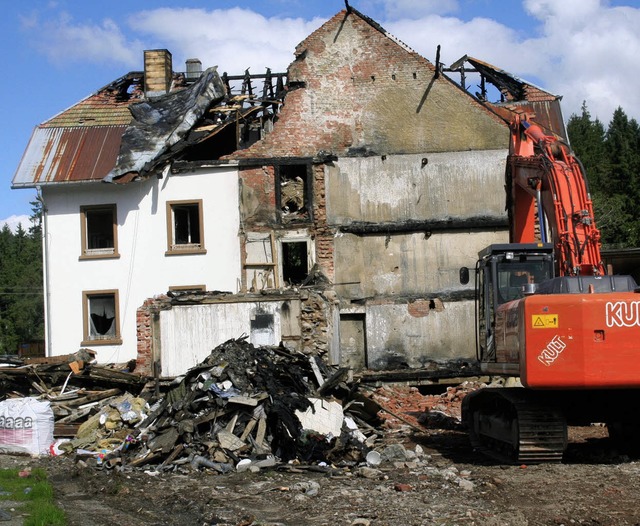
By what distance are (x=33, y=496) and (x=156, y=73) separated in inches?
917

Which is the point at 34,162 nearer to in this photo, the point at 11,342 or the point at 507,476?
the point at 507,476

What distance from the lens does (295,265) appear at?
1230 inches

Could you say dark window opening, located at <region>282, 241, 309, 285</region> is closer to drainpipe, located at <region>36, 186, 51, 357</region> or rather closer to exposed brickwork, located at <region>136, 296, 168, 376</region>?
exposed brickwork, located at <region>136, 296, 168, 376</region>

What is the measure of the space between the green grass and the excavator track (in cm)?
619

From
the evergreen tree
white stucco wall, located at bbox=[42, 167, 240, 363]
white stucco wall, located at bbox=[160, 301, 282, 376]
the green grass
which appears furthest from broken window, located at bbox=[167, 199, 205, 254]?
the evergreen tree

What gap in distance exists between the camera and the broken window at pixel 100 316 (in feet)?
91.7

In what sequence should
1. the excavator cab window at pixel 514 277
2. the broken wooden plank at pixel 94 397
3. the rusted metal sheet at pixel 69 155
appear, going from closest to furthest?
the excavator cab window at pixel 514 277
the broken wooden plank at pixel 94 397
the rusted metal sheet at pixel 69 155

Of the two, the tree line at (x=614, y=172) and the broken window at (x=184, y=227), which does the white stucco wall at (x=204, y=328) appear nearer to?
the broken window at (x=184, y=227)

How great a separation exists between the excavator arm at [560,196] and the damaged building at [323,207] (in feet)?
42.8

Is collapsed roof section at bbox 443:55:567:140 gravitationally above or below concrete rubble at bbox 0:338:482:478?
above

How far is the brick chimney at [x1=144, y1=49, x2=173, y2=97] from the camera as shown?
106ft

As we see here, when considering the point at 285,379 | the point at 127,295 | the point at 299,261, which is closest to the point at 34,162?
the point at 127,295

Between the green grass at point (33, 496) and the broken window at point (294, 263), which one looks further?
the broken window at point (294, 263)

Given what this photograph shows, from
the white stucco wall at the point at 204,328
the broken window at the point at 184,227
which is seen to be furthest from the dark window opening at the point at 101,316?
the white stucco wall at the point at 204,328
